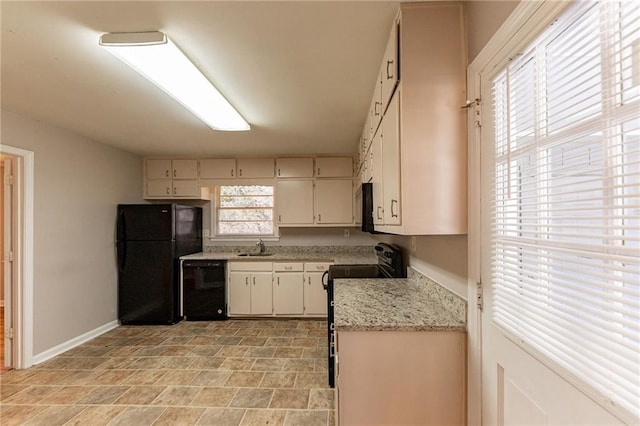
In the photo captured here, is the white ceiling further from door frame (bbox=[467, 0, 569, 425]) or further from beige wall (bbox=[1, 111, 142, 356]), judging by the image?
door frame (bbox=[467, 0, 569, 425])

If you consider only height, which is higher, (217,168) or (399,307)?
(217,168)

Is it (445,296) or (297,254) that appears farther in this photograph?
(297,254)

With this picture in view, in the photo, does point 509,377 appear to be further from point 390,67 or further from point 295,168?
point 295,168

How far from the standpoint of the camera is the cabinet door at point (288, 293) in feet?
13.7

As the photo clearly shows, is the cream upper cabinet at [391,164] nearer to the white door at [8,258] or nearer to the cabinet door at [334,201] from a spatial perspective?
the cabinet door at [334,201]

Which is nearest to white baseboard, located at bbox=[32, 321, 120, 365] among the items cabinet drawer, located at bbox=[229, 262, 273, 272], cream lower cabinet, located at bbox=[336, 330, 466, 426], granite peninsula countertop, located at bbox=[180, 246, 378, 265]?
granite peninsula countertop, located at bbox=[180, 246, 378, 265]

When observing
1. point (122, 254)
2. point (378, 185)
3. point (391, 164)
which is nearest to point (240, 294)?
point (122, 254)

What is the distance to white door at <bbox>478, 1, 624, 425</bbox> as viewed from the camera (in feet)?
2.68

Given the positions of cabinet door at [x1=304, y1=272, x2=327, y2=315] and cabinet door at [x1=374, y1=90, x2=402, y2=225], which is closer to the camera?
cabinet door at [x1=374, y1=90, x2=402, y2=225]

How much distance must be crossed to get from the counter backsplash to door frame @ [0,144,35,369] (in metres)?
3.57

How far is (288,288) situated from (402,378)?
288 cm

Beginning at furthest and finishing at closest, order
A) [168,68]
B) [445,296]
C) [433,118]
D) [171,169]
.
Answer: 1. [171,169]
2. [168,68]
3. [445,296]
4. [433,118]

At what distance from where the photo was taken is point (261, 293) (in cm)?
420

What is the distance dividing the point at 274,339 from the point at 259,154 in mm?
2572
